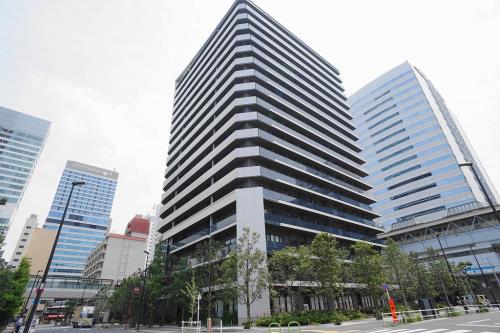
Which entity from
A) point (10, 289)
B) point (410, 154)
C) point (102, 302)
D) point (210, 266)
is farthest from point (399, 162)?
point (102, 302)

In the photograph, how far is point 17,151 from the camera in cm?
11119

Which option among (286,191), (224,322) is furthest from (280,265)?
(286,191)

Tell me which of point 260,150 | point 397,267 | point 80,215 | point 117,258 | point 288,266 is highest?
point 80,215

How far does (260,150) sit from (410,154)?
57477mm

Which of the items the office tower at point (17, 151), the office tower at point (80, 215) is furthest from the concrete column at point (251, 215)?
the office tower at point (80, 215)

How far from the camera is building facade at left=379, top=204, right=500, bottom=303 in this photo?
5172cm

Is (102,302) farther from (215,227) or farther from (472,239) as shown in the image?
(472,239)

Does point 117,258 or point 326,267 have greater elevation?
point 117,258

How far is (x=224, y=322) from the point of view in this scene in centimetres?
3100

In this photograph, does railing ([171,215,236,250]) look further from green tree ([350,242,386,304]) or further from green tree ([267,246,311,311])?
green tree ([350,242,386,304])

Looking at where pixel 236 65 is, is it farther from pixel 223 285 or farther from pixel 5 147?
pixel 5 147

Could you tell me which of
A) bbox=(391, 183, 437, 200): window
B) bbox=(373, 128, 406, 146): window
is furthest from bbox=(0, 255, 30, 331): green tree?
bbox=(373, 128, 406, 146): window

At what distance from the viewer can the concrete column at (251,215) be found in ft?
96.8

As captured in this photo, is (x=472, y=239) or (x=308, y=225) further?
(x=472, y=239)
